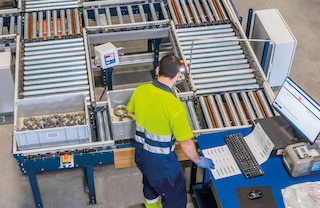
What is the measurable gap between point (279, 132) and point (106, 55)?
2210 millimetres

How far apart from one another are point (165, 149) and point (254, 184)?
30.7 inches

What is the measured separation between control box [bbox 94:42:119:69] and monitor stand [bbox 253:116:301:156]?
1921 millimetres

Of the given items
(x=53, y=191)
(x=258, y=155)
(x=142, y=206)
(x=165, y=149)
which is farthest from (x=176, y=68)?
(x=53, y=191)

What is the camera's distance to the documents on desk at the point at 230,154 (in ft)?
13.1

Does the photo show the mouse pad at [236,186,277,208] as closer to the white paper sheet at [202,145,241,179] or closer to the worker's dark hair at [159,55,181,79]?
the white paper sheet at [202,145,241,179]

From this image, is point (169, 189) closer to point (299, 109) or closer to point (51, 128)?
point (51, 128)

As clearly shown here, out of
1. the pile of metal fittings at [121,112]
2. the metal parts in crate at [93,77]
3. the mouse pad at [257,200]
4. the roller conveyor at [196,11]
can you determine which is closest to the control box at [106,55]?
the metal parts in crate at [93,77]

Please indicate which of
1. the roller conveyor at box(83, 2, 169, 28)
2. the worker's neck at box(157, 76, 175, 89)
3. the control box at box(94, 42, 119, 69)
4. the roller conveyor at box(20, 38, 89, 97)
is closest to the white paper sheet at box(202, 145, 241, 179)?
the worker's neck at box(157, 76, 175, 89)

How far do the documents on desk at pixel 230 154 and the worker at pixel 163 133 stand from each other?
3.4 inches

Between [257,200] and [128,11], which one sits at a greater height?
[128,11]

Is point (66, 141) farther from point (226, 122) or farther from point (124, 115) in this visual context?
point (226, 122)

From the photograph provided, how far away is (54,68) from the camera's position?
17.2 feet

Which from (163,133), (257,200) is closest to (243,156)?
(257,200)

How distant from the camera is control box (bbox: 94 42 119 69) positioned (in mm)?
5371
